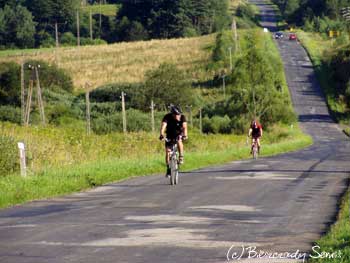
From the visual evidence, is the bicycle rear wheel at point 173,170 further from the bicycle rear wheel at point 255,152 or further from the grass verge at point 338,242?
the bicycle rear wheel at point 255,152

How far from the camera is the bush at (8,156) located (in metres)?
20.8

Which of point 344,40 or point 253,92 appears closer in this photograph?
point 253,92

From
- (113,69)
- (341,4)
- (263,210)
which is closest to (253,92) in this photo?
(113,69)

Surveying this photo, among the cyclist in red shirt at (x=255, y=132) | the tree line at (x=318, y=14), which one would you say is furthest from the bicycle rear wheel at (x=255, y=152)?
the tree line at (x=318, y=14)

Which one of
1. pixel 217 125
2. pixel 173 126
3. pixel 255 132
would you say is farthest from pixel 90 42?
pixel 173 126

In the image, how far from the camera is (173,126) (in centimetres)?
2070

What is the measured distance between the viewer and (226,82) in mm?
99562

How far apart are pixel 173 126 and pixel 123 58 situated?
10041 centimetres

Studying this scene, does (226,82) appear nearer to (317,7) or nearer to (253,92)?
(253,92)

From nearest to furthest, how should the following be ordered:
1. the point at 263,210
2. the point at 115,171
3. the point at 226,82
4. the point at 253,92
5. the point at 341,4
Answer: the point at 263,210, the point at 115,171, the point at 253,92, the point at 226,82, the point at 341,4

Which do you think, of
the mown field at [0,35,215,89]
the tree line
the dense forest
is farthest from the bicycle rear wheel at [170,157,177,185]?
the tree line

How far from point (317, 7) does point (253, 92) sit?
322 ft

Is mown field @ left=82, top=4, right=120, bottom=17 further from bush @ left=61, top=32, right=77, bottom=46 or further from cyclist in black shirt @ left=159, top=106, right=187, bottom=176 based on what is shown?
cyclist in black shirt @ left=159, top=106, right=187, bottom=176

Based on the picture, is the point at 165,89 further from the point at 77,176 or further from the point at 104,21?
the point at 104,21
